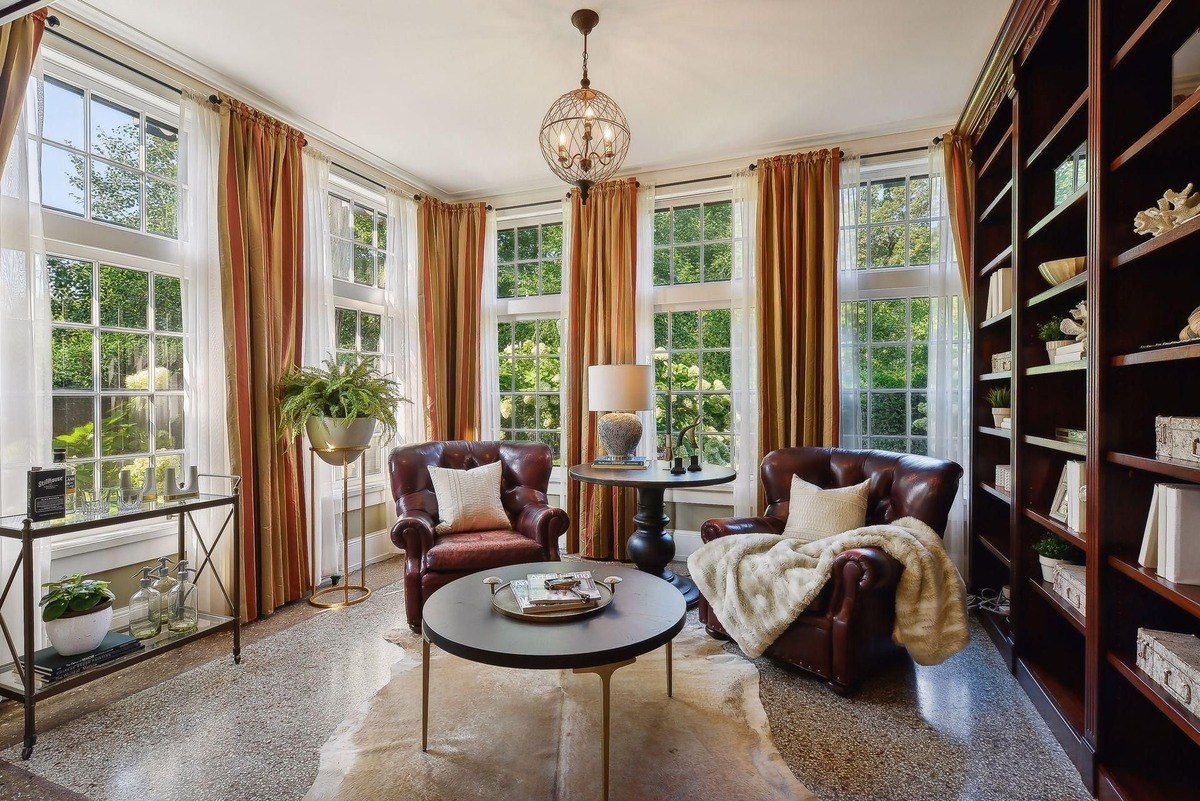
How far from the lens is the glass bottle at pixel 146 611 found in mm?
2510

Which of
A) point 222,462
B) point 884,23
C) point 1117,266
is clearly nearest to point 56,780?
point 222,462

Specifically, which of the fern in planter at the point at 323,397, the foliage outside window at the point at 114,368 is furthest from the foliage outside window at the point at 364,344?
the foliage outside window at the point at 114,368

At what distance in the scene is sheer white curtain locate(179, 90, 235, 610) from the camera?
10.1 ft

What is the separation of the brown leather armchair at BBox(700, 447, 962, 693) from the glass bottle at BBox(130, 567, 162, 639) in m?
2.41

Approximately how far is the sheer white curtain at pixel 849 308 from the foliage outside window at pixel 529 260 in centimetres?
208

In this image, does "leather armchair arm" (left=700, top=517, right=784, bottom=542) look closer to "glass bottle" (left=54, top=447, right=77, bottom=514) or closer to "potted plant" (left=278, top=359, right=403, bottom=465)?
"potted plant" (left=278, top=359, right=403, bottom=465)

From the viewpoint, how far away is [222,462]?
3.13m

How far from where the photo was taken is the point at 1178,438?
1.57 meters

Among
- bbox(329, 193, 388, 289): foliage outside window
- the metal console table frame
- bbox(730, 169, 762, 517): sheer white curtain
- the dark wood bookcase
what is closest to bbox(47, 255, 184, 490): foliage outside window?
the metal console table frame

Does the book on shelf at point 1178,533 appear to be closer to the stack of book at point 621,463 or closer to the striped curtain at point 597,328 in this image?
the stack of book at point 621,463

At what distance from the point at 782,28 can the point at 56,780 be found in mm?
3862

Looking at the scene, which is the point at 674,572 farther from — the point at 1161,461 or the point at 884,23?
the point at 884,23

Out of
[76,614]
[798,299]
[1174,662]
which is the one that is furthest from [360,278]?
[1174,662]

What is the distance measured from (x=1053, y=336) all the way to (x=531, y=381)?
346 centimetres
